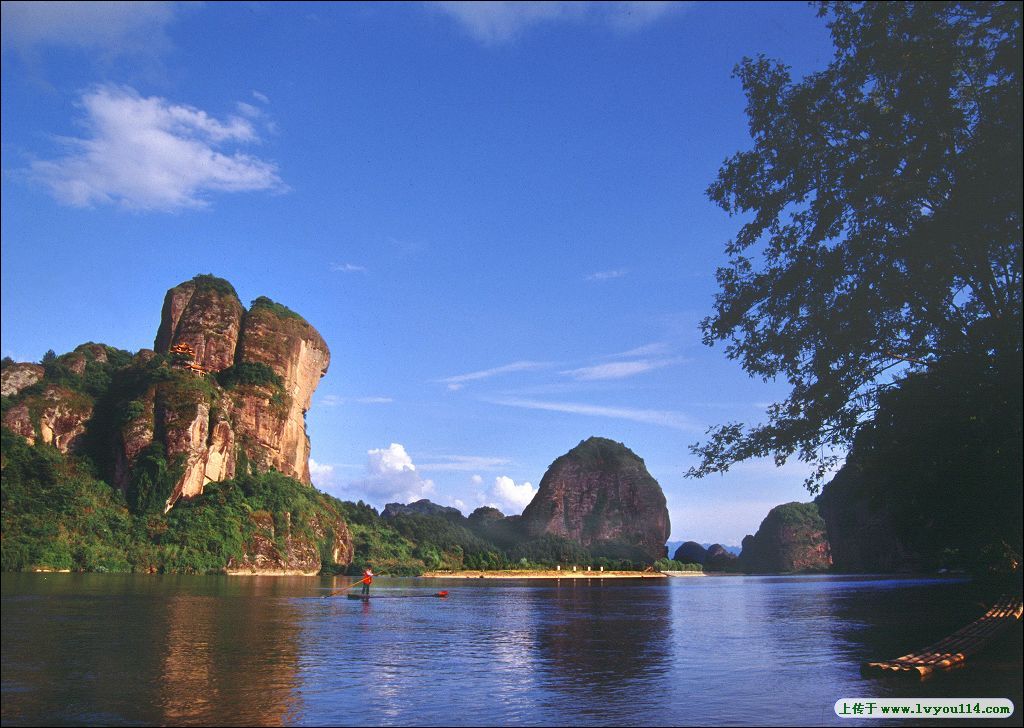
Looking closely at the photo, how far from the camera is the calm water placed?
1409 cm

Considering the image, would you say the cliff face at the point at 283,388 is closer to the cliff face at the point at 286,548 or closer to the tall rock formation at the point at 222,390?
the tall rock formation at the point at 222,390

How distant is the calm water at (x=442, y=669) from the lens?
1409 cm

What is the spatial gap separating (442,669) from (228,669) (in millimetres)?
5354

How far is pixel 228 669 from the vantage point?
18.8 meters

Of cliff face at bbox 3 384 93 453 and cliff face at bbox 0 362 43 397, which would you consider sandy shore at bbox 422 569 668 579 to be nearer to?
cliff face at bbox 3 384 93 453

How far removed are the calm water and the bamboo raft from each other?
422 millimetres

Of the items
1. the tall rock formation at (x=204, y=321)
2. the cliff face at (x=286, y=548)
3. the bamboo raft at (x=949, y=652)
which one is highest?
the tall rock formation at (x=204, y=321)

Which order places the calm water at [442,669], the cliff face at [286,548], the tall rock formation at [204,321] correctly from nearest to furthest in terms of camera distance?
the calm water at [442,669]
the cliff face at [286,548]
the tall rock formation at [204,321]

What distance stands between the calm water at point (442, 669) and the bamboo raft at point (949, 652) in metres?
0.42

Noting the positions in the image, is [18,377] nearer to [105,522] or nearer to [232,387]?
[105,522]

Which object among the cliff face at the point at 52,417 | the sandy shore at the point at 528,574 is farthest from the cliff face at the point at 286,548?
the cliff face at the point at 52,417

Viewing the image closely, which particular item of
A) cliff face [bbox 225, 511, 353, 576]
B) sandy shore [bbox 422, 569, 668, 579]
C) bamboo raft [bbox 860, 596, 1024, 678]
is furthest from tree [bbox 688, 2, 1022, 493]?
sandy shore [bbox 422, 569, 668, 579]

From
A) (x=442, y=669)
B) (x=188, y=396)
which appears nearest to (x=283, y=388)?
(x=188, y=396)

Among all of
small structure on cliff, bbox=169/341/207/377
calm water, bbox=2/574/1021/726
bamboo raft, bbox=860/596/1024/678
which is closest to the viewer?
calm water, bbox=2/574/1021/726
